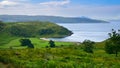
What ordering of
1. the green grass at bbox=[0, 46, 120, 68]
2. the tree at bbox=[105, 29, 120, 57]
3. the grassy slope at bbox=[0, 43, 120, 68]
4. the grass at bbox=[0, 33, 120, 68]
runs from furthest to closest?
the tree at bbox=[105, 29, 120, 57] → the grassy slope at bbox=[0, 43, 120, 68] → the green grass at bbox=[0, 46, 120, 68] → the grass at bbox=[0, 33, 120, 68]

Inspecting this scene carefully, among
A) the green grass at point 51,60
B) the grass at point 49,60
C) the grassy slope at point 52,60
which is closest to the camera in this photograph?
the grass at point 49,60

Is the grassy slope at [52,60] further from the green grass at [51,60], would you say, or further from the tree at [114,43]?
the tree at [114,43]

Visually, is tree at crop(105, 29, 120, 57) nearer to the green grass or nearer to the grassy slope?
the grassy slope

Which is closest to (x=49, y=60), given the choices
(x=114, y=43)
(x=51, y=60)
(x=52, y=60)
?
(x=52, y=60)

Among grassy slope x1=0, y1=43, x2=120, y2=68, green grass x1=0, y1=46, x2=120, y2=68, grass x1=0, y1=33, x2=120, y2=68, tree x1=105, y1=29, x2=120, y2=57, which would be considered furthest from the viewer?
tree x1=105, y1=29, x2=120, y2=57

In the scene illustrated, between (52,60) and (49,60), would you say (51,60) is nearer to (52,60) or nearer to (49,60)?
(52,60)

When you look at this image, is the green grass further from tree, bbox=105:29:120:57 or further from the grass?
tree, bbox=105:29:120:57

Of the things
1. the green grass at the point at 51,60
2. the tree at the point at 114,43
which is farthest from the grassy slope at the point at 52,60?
the tree at the point at 114,43

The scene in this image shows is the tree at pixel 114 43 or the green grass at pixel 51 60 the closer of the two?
the green grass at pixel 51 60

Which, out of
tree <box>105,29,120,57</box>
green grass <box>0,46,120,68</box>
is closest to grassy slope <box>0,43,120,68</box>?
green grass <box>0,46,120,68</box>

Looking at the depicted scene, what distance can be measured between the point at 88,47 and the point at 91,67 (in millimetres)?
58159

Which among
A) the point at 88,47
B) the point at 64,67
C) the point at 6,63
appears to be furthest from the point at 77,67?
the point at 88,47

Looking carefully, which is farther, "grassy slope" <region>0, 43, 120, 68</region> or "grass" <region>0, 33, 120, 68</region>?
"grassy slope" <region>0, 43, 120, 68</region>

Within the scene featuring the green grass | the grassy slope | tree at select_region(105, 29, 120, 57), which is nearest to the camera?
the green grass
